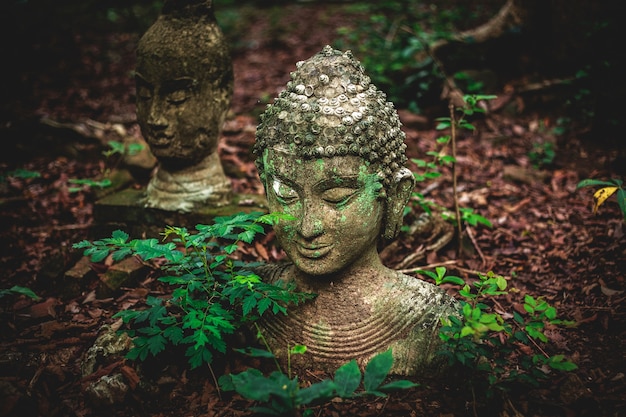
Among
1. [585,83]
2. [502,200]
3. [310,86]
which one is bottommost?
[502,200]

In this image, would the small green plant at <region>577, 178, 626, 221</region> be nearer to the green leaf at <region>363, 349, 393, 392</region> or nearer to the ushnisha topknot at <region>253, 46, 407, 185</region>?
the ushnisha topknot at <region>253, 46, 407, 185</region>

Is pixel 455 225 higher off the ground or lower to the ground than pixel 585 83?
lower

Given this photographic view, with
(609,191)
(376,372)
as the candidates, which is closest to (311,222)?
(376,372)

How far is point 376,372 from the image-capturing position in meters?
2.19

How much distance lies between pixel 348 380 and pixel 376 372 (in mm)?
135

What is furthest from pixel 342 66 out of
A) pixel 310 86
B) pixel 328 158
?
pixel 328 158

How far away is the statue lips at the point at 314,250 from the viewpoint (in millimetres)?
2684

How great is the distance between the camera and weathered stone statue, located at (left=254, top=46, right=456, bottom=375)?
8.55 feet

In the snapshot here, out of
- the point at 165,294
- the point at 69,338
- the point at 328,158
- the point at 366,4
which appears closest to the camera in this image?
the point at 328,158

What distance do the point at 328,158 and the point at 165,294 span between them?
1.71m

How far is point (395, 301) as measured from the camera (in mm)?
2873

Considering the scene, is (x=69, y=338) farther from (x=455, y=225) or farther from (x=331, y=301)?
(x=455, y=225)

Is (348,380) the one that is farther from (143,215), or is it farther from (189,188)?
(143,215)

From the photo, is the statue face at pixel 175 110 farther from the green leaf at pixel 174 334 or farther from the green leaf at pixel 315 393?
the green leaf at pixel 315 393
